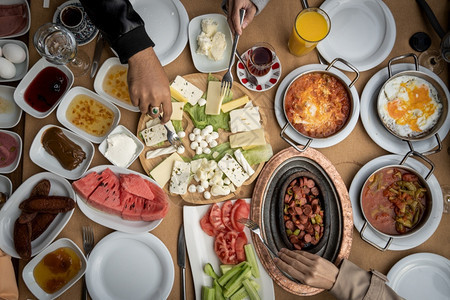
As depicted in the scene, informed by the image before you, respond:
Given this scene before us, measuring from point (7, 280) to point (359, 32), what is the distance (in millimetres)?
2831

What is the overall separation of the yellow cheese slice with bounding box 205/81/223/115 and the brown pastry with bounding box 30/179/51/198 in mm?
1138

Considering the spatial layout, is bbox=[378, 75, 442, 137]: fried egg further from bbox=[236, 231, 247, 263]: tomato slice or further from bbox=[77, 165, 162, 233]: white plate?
bbox=[77, 165, 162, 233]: white plate

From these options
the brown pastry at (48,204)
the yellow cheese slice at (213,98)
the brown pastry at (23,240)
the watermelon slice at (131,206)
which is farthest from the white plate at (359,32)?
the brown pastry at (23,240)

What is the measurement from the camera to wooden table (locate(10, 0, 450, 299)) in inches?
84.1

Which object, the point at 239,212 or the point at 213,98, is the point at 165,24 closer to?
the point at 213,98

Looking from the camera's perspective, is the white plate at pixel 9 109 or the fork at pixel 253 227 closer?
the fork at pixel 253 227

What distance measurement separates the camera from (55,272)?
6.74 ft

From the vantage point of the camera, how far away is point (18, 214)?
209 cm

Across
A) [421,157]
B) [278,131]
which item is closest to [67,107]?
[278,131]

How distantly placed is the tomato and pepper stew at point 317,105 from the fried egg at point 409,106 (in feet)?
0.84

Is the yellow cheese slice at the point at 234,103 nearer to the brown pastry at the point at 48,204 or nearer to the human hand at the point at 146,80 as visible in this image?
the human hand at the point at 146,80

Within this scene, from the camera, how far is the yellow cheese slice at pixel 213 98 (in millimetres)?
2193

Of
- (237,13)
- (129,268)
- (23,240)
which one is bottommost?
(129,268)

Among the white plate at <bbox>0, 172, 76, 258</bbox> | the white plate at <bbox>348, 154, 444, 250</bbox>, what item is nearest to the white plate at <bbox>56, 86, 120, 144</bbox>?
the white plate at <bbox>0, 172, 76, 258</bbox>
